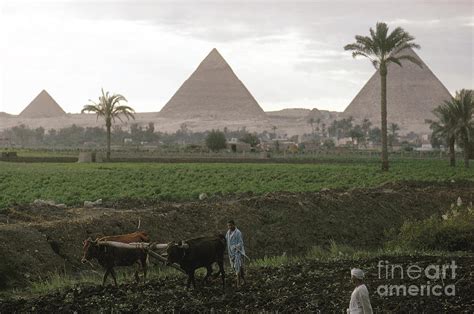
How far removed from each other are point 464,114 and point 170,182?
110 ft

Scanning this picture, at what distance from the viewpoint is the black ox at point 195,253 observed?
13.4 m

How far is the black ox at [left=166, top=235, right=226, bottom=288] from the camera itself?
13.4 meters

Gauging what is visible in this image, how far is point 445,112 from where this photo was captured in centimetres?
6397

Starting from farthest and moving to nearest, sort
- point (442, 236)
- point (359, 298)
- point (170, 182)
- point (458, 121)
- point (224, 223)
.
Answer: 1. point (458, 121)
2. point (170, 182)
3. point (224, 223)
4. point (442, 236)
5. point (359, 298)

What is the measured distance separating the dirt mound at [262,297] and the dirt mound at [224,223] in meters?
3.09

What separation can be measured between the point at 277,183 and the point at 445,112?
98.8 ft

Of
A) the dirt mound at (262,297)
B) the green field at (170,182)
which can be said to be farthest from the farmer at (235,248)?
the green field at (170,182)

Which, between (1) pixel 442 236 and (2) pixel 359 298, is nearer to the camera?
(2) pixel 359 298

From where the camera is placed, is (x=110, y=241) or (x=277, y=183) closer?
(x=110, y=241)

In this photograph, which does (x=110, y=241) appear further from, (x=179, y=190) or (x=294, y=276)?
(x=179, y=190)

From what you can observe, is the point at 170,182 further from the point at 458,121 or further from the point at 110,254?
the point at 458,121

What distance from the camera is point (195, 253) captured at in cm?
1366

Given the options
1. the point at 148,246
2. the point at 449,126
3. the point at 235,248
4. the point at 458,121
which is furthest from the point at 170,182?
the point at 449,126

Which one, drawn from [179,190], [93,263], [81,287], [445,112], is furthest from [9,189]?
[445,112]
